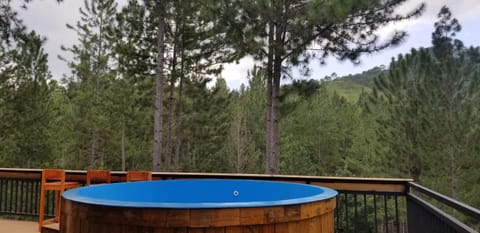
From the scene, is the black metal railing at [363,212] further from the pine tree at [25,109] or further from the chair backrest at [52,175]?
the pine tree at [25,109]

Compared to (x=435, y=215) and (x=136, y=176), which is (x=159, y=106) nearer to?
(x=136, y=176)

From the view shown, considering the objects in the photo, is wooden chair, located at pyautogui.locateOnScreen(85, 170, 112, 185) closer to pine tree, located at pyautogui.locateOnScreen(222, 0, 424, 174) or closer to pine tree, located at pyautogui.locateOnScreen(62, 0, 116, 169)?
pine tree, located at pyautogui.locateOnScreen(222, 0, 424, 174)

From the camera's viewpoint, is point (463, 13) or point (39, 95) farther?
point (39, 95)

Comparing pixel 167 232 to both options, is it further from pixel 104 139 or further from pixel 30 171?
pixel 104 139

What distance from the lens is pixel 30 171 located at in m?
5.84

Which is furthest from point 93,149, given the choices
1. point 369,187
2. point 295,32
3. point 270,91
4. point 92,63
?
point 369,187

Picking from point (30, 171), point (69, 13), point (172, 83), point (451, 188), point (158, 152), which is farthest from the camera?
point (69, 13)

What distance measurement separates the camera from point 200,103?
18.2m

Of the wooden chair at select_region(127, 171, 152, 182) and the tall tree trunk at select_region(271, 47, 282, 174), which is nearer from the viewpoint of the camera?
the wooden chair at select_region(127, 171, 152, 182)

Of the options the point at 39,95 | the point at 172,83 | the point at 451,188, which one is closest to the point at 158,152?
the point at 172,83

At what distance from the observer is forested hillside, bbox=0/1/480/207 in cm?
1204

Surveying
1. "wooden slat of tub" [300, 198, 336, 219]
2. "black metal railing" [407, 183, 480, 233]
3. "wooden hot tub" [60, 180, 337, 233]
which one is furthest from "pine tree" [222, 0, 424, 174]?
"wooden hot tub" [60, 180, 337, 233]

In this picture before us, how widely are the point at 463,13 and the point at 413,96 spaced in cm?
340

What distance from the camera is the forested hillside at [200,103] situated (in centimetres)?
1204
